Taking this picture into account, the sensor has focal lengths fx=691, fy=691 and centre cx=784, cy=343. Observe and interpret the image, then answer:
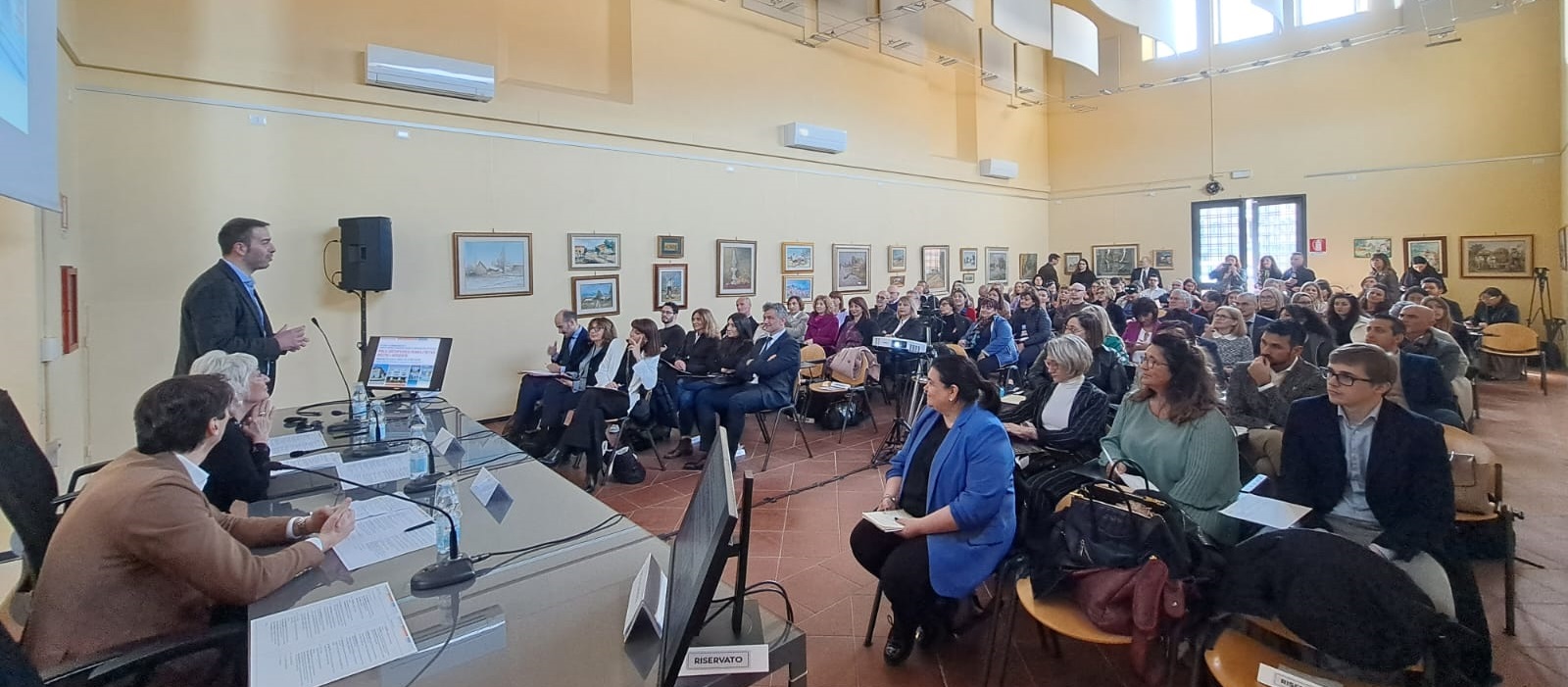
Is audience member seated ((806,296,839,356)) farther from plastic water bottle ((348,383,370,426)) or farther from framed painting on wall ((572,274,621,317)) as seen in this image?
plastic water bottle ((348,383,370,426))

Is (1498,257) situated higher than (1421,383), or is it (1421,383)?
(1498,257)

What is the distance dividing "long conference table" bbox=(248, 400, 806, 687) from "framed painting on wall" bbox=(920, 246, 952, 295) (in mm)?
9929

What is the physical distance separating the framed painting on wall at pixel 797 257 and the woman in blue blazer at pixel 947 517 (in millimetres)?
6824

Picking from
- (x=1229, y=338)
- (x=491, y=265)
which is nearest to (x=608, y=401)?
(x=491, y=265)

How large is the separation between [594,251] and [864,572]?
5373 mm

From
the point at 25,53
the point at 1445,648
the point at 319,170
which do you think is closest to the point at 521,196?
the point at 319,170

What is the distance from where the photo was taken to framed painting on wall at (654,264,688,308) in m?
8.20

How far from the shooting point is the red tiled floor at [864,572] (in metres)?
2.55

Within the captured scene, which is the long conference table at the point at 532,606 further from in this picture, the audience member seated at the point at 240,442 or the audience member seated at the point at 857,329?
the audience member seated at the point at 857,329

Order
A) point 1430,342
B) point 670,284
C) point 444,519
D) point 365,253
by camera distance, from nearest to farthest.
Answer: point 444,519
point 1430,342
point 365,253
point 670,284

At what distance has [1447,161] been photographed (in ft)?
33.8

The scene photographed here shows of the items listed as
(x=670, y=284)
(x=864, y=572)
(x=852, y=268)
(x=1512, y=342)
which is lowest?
(x=864, y=572)

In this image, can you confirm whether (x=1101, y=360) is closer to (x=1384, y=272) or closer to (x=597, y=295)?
(x=597, y=295)

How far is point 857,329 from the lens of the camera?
26.1 feet
